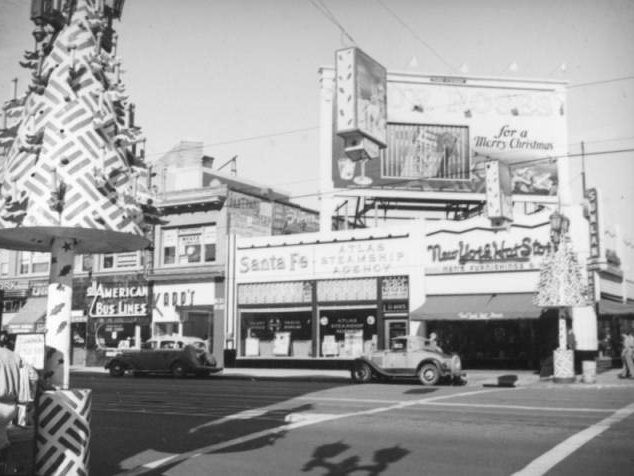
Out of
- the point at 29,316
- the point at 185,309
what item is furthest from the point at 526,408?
the point at 29,316

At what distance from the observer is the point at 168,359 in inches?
1135

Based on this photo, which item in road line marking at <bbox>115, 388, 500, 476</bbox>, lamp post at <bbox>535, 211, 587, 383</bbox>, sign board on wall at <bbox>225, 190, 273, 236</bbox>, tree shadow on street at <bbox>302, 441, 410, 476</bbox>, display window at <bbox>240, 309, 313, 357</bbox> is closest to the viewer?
tree shadow on street at <bbox>302, 441, 410, 476</bbox>

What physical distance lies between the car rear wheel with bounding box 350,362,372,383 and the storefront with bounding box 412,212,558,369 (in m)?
4.33

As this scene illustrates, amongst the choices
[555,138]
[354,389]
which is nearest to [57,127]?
[354,389]

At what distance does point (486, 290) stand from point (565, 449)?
19340 mm

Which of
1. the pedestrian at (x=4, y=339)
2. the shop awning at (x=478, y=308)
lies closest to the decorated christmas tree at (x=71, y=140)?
A: the pedestrian at (x=4, y=339)

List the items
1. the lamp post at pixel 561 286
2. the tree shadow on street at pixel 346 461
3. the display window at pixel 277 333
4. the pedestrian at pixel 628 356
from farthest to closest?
1. the display window at pixel 277 333
2. the pedestrian at pixel 628 356
3. the lamp post at pixel 561 286
4. the tree shadow on street at pixel 346 461

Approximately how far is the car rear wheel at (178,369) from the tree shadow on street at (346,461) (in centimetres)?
1904

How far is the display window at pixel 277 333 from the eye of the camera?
1276 inches

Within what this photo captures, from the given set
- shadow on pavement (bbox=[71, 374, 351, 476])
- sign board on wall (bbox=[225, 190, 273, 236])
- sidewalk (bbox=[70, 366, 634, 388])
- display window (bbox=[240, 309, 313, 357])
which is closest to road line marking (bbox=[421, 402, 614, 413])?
shadow on pavement (bbox=[71, 374, 351, 476])

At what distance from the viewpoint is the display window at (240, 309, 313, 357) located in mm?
32406

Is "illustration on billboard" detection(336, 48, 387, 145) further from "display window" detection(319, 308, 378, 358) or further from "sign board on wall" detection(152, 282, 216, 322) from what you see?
"sign board on wall" detection(152, 282, 216, 322)

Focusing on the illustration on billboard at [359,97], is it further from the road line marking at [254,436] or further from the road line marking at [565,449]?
the road line marking at [565,449]

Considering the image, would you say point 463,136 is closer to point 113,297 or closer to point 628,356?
point 628,356
